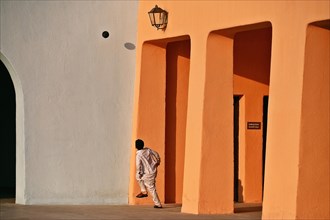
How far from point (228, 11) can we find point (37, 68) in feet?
12.5

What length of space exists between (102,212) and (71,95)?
2.49 metres

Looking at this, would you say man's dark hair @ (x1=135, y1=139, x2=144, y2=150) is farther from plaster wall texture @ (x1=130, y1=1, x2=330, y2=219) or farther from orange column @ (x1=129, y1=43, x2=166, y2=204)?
plaster wall texture @ (x1=130, y1=1, x2=330, y2=219)

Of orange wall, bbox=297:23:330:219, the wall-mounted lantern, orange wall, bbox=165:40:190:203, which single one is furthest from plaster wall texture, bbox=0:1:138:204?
orange wall, bbox=297:23:330:219

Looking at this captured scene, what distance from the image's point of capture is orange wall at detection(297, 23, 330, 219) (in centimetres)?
1366

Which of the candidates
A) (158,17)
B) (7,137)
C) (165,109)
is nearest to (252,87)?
(165,109)

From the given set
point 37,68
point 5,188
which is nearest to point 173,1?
point 37,68

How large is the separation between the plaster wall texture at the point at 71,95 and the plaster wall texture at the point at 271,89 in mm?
1689

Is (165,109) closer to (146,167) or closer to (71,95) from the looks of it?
(146,167)

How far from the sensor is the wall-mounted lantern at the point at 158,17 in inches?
654

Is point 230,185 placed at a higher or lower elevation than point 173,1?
lower

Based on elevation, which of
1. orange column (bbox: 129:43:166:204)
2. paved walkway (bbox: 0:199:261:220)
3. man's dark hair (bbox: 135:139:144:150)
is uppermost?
orange column (bbox: 129:43:166:204)

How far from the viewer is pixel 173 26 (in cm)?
1652

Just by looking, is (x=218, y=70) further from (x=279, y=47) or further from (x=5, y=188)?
(x=5, y=188)

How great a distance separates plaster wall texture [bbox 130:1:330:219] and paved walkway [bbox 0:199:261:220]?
459 mm
